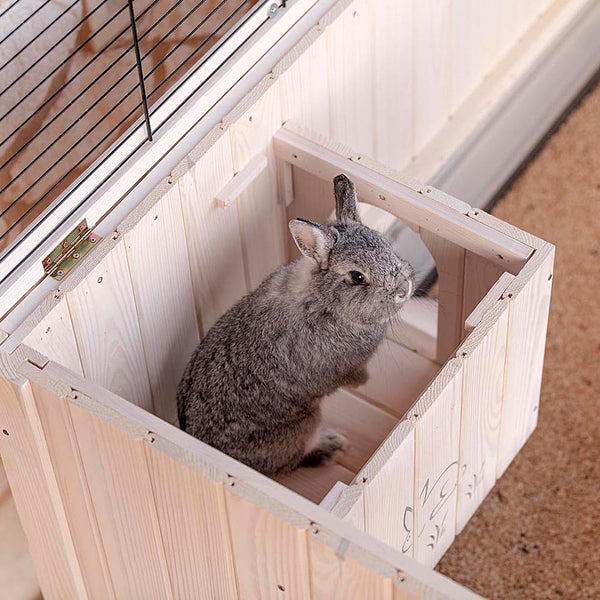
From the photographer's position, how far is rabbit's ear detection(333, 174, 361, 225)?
155 cm

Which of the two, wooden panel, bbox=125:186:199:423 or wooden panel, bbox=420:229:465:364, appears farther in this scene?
wooden panel, bbox=420:229:465:364

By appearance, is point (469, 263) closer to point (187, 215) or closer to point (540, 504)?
point (187, 215)

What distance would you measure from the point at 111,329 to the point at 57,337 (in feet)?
0.38

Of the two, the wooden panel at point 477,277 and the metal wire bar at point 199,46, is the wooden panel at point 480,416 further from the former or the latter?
the metal wire bar at point 199,46

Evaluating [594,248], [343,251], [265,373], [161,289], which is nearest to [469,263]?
[343,251]

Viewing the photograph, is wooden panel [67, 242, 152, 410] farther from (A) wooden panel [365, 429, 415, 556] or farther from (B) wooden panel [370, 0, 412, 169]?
(B) wooden panel [370, 0, 412, 169]

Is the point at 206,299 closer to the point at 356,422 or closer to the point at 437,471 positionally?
the point at 356,422

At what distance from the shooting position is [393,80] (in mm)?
1985

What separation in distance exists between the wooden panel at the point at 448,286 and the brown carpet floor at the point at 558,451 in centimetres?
33

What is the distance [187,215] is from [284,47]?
1.01 feet

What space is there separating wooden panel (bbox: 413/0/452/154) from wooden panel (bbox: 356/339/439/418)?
481 mm

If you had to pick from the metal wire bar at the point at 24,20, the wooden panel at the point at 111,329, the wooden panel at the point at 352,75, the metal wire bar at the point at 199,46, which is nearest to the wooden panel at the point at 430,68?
the wooden panel at the point at 352,75

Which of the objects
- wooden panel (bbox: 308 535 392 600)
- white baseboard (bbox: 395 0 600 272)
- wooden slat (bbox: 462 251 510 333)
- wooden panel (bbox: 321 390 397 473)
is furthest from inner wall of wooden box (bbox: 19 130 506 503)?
wooden panel (bbox: 308 535 392 600)

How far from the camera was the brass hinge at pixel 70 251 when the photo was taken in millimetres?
1461
